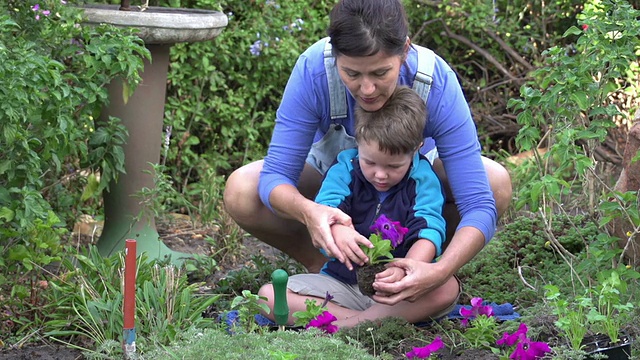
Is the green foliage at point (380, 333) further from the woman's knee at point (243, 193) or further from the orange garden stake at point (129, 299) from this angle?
the woman's knee at point (243, 193)

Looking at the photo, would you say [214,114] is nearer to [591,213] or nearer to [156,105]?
[156,105]

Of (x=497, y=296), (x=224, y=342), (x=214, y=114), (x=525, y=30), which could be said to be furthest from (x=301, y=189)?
(x=525, y=30)

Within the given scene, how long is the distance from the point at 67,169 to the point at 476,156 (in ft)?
7.25

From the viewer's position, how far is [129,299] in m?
3.02

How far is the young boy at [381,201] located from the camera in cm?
349

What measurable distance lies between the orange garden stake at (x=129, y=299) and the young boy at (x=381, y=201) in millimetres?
714

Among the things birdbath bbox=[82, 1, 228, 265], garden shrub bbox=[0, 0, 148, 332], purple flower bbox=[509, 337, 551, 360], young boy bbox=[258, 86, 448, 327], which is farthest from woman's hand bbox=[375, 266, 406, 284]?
birdbath bbox=[82, 1, 228, 265]

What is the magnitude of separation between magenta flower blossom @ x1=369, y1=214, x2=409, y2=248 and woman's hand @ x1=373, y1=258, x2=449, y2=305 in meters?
0.07

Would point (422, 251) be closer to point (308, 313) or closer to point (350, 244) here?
point (350, 244)

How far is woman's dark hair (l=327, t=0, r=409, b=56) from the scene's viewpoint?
3311 mm

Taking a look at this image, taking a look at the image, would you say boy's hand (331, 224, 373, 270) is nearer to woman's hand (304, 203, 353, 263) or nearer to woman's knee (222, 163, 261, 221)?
woman's hand (304, 203, 353, 263)

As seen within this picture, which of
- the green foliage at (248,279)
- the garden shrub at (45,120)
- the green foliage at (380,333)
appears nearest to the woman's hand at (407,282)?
the green foliage at (380,333)

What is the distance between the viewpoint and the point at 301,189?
13.5 feet

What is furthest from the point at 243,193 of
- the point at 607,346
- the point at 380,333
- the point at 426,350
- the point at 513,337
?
the point at 607,346
